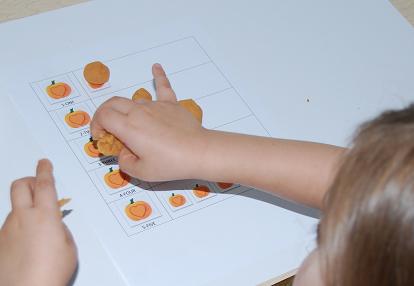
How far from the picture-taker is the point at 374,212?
610 mm

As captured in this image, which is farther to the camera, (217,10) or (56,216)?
(217,10)

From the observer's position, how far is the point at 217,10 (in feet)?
3.40

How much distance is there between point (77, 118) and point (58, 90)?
46 mm

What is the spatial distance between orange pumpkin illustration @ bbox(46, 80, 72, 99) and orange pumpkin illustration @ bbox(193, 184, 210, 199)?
0.62 feet

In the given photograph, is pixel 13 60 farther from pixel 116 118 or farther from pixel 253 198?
pixel 253 198

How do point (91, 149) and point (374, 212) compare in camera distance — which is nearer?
point (374, 212)

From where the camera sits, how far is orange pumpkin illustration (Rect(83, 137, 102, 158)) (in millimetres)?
848

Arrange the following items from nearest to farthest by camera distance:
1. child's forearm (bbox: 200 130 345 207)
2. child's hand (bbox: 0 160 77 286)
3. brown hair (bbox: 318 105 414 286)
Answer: brown hair (bbox: 318 105 414 286)
child's hand (bbox: 0 160 77 286)
child's forearm (bbox: 200 130 345 207)

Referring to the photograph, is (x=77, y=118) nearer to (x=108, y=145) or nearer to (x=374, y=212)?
(x=108, y=145)

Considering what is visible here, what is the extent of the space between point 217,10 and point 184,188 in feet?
0.98

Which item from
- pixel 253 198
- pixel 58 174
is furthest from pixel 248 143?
pixel 58 174

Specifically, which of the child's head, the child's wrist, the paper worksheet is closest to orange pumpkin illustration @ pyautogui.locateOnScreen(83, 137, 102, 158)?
the paper worksheet

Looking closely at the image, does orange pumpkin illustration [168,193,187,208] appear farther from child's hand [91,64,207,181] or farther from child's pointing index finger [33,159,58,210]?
child's pointing index finger [33,159,58,210]

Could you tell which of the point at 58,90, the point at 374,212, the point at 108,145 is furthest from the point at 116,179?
the point at 374,212
